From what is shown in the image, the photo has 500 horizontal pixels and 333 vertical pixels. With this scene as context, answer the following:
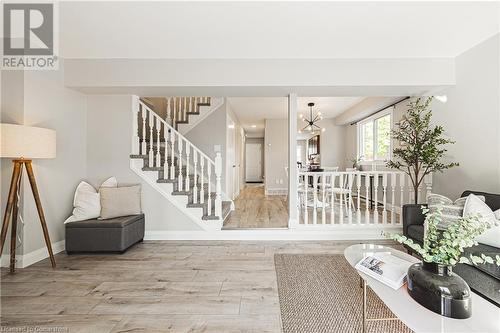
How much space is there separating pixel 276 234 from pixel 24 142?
10.2ft

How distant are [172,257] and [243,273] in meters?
0.98

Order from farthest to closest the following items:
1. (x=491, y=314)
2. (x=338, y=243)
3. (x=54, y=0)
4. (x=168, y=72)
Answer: (x=338, y=243), (x=168, y=72), (x=54, y=0), (x=491, y=314)

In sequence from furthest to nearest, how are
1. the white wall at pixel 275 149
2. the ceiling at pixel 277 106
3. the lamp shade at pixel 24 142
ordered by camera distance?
the white wall at pixel 275 149 < the ceiling at pixel 277 106 < the lamp shade at pixel 24 142

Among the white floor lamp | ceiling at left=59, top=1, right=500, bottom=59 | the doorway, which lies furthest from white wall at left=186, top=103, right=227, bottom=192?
the doorway

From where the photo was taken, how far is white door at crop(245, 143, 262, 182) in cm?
1220

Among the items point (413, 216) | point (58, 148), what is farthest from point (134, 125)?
point (413, 216)

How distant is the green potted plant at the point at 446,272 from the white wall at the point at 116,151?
3.01m

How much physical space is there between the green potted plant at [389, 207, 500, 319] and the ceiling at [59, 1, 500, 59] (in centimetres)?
198

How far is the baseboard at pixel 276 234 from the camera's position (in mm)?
3385

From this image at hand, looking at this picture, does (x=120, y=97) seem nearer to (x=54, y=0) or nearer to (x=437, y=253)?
(x=54, y=0)

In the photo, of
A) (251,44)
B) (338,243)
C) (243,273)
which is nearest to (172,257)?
(243,273)

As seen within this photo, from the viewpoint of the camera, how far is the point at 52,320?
1659 millimetres

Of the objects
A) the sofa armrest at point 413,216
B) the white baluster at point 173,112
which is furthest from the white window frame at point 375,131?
the white baluster at point 173,112

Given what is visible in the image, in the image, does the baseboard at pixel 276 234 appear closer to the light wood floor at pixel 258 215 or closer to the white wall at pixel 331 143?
the light wood floor at pixel 258 215
